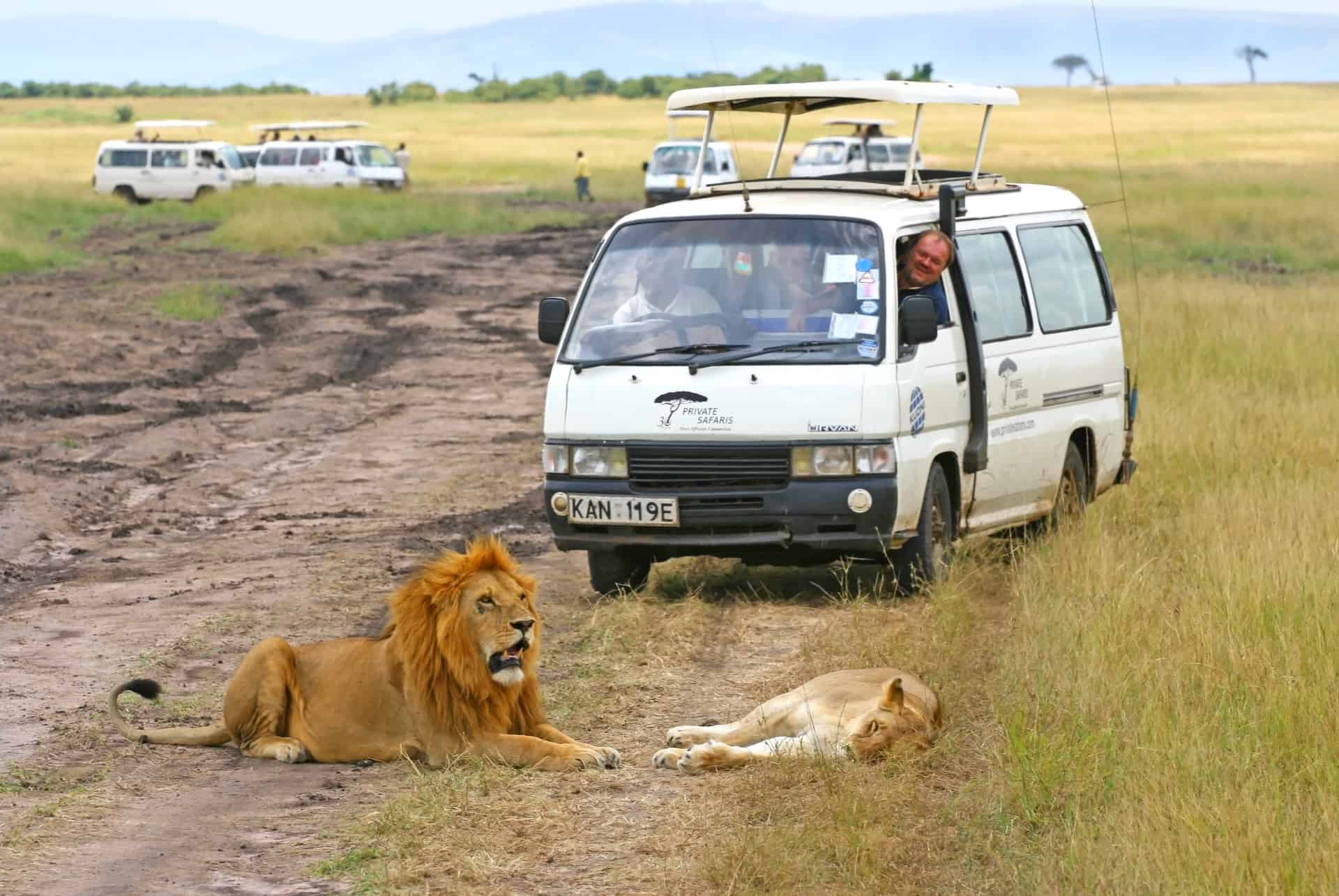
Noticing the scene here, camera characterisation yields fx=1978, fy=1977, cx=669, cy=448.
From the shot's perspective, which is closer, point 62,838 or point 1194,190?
point 62,838

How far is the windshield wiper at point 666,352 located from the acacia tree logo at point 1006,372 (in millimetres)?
1456

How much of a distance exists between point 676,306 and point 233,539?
11.7 feet

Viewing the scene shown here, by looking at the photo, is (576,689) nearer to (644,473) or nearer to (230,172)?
(644,473)

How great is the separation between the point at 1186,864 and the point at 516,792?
2.26 m

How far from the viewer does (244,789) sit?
6.38 m

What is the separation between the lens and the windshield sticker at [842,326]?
886cm

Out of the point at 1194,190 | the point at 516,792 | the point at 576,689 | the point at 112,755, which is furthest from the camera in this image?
the point at 1194,190

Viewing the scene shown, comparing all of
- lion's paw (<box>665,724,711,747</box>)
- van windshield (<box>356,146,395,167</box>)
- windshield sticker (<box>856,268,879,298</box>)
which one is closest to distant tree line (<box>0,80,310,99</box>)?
van windshield (<box>356,146,395,167</box>)

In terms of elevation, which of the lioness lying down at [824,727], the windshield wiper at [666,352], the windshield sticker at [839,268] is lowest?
the lioness lying down at [824,727]

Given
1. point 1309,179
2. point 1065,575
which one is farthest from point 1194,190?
point 1065,575

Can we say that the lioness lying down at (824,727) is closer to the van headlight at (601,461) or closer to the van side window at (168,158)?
the van headlight at (601,461)

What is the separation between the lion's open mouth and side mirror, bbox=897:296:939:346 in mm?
2997

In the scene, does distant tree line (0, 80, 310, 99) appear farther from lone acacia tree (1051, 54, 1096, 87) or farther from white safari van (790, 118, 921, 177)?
white safari van (790, 118, 921, 177)

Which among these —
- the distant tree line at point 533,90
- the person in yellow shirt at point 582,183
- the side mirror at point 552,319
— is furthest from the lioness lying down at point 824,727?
the distant tree line at point 533,90
